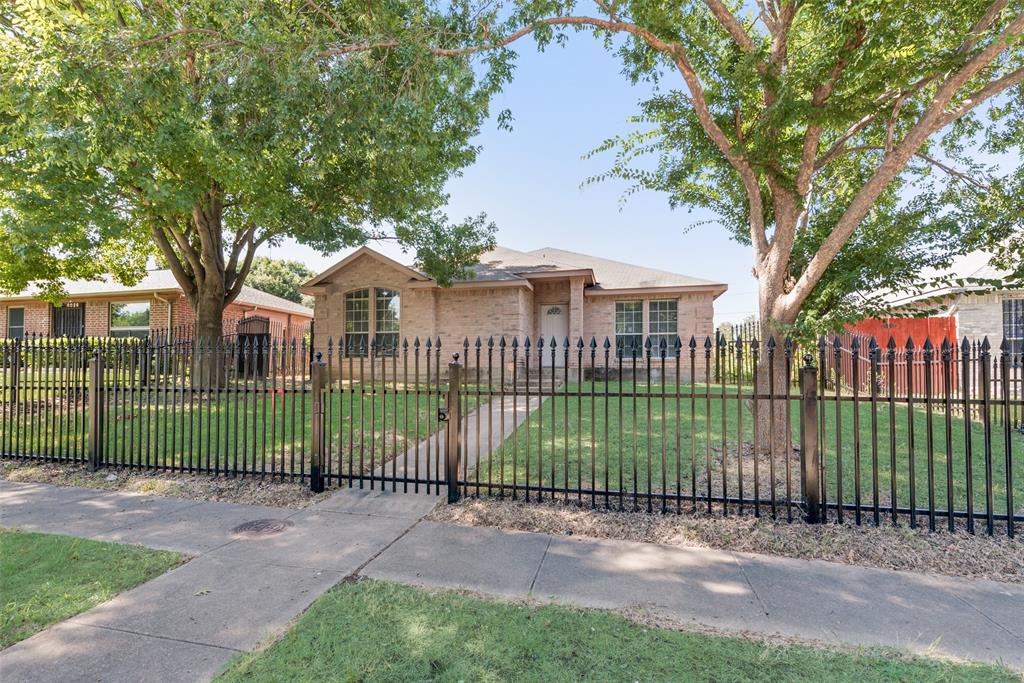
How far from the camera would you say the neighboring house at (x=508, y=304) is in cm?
1568

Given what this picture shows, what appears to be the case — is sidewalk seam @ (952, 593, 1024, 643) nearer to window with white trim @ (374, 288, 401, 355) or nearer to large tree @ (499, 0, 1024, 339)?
large tree @ (499, 0, 1024, 339)

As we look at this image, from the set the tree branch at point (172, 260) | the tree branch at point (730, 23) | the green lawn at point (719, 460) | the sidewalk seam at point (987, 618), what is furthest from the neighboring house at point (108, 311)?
the sidewalk seam at point (987, 618)

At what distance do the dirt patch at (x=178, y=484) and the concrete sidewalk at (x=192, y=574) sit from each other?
0.20 m

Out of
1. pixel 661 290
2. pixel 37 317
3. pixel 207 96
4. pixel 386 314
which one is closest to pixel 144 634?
pixel 207 96

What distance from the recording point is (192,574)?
3656mm

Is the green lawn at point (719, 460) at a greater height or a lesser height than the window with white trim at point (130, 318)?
lesser

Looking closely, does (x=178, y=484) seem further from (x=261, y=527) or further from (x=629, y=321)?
(x=629, y=321)

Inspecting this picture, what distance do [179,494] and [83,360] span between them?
2.74 m

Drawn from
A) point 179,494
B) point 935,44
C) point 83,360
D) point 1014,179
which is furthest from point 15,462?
point 1014,179

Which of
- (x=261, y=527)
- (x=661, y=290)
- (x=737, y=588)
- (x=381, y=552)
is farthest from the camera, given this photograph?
(x=661, y=290)

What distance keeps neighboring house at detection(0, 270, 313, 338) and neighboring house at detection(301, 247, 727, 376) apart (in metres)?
5.87

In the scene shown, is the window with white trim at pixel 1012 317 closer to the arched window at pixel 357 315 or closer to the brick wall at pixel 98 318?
the arched window at pixel 357 315

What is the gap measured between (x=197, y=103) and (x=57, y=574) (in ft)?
18.4

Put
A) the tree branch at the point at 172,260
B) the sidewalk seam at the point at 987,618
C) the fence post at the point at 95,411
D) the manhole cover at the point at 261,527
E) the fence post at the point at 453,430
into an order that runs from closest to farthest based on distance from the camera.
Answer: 1. the sidewalk seam at the point at 987,618
2. the manhole cover at the point at 261,527
3. the fence post at the point at 453,430
4. the fence post at the point at 95,411
5. the tree branch at the point at 172,260
